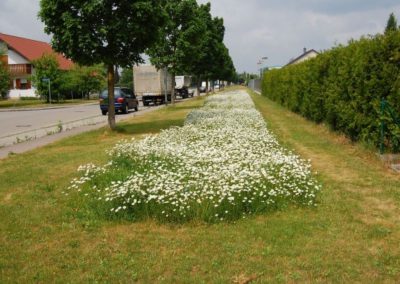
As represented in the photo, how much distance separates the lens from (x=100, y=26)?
14.7 meters

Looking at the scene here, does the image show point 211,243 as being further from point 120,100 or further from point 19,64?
point 19,64

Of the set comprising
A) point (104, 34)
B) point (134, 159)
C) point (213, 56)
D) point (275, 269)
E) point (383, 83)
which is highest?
point (213, 56)

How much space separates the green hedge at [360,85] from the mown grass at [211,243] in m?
2.93

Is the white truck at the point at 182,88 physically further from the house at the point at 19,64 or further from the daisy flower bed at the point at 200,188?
the daisy flower bed at the point at 200,188

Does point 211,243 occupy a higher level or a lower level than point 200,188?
lower

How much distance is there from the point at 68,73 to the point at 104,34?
41145 millimetres

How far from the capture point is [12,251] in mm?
5039

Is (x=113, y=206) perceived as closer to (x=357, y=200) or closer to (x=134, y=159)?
(x=134, y=159)

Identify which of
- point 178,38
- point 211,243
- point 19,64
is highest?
point 19,64

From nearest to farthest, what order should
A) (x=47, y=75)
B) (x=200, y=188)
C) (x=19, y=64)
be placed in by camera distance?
1. (x=200, y=188)
2. (x=47, y=75)
3. (x=19, y=64)

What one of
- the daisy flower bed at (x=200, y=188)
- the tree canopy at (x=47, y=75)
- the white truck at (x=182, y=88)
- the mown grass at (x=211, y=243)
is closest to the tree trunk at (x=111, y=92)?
the daisy flower bed at (x=200, y=188)

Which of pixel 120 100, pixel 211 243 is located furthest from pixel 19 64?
pixel 211 243

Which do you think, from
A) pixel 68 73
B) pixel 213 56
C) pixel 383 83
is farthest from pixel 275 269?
pixel 68 73

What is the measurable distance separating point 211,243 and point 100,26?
37.3 feet
